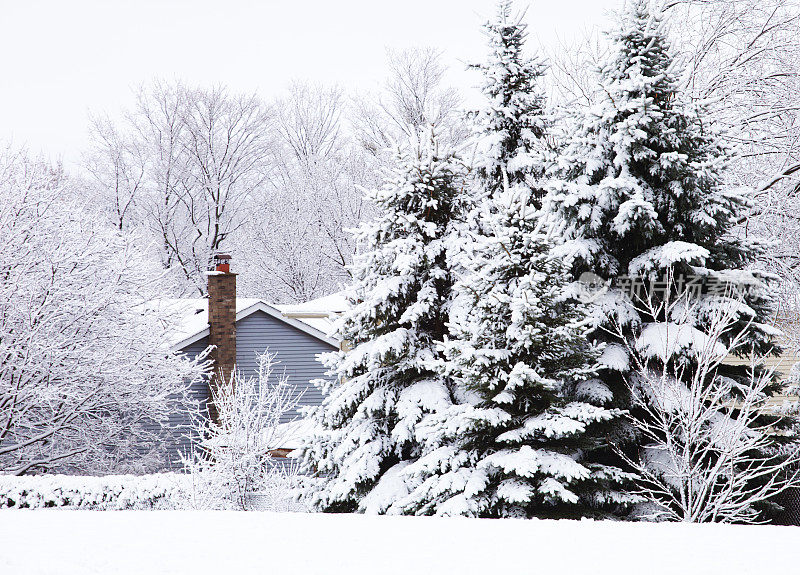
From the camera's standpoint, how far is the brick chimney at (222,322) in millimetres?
20484

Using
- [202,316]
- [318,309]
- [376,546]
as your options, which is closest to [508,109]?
[376,546]

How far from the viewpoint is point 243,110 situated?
1725 inches

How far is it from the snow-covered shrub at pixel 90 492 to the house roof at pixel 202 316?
5631mm

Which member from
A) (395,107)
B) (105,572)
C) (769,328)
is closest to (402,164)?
(769,328)

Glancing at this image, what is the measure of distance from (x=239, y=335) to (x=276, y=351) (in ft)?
4.10

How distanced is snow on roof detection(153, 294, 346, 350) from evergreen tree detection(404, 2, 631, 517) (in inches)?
348

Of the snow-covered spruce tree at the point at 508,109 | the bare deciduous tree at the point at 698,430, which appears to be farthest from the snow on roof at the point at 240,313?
the bare deciduous tree at the point at 698,430

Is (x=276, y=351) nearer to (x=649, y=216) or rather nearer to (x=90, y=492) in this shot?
(x=90, y=492)

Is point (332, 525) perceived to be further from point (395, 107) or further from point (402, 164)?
point (395, 107)

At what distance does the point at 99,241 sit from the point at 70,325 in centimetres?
251

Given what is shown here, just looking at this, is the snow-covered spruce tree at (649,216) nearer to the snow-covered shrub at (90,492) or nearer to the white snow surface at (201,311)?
the white snow surface at (201,311)

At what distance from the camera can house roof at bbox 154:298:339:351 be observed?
62.7 feet

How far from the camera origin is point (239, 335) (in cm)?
2159

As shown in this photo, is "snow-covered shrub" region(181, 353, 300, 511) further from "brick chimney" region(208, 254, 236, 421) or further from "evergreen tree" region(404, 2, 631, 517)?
"brick chimney" region(208, 254, 236, 421)
